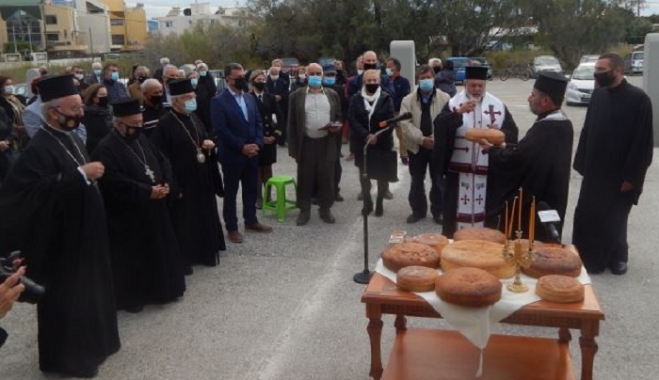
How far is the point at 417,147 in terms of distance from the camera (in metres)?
8.07

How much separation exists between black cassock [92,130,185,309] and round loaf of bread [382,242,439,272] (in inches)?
92.7

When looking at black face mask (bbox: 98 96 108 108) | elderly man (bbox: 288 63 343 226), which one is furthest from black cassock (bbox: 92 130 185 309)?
elderly man (bbox: 288 63 343 226)

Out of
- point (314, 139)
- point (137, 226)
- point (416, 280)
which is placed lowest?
point (137, 226)

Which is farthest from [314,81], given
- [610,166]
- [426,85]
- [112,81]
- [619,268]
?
[112,81]

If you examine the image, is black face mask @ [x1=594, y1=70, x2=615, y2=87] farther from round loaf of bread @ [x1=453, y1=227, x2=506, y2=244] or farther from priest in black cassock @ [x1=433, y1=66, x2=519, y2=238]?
round loaf of bread @ [x1=453, y1=227, x2=506, y2=244]

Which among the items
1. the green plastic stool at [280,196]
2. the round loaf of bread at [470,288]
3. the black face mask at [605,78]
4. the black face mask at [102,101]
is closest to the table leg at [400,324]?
the round loaf of bread at [470,288]

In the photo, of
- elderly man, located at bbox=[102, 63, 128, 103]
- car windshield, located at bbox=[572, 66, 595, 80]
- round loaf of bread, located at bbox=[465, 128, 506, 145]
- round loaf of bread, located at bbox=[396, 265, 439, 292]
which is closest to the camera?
round loaf of bread, located at bbox=[396, 265, 439, 292]

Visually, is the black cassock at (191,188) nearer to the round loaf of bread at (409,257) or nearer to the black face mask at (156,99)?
the black face mask at (156,99)

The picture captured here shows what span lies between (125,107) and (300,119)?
3077 millimetres

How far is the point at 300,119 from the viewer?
8.11 m

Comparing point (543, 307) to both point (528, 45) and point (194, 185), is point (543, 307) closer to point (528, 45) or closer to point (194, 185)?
point (194, 185)

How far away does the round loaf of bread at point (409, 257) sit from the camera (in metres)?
3.84

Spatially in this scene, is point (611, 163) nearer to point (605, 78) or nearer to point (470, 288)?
point (605, 78)

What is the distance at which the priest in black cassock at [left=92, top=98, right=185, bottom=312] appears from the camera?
5.38m
